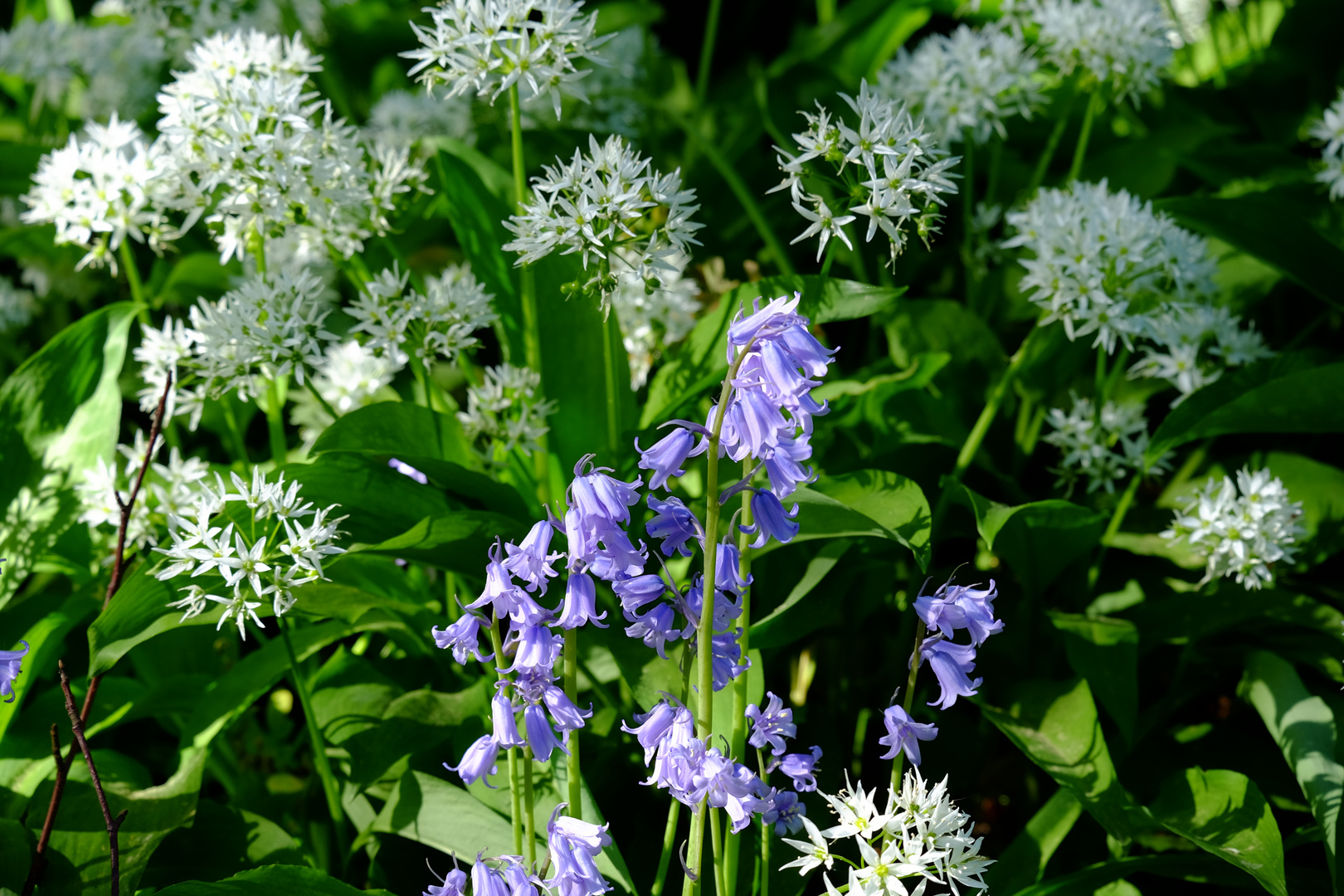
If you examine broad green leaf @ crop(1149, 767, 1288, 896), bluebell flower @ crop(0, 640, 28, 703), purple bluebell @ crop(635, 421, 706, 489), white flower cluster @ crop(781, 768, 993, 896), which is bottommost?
broad green leaf @ crop(1149, 767, 1288, 896)

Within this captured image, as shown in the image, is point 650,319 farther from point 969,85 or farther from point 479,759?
point 479,759

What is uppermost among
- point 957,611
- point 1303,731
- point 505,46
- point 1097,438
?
point 505,46

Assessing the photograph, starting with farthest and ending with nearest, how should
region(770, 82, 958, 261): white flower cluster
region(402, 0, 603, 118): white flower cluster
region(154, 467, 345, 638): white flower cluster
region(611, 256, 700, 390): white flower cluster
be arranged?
region(611, 256, 700, 390): white flower cluster < region(402, 0, 603, 118): white flower cluster < region(770, 82, 958, 261): white flower cluster < region(154, 467, 345, 638): white flower cluster

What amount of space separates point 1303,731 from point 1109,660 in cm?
35

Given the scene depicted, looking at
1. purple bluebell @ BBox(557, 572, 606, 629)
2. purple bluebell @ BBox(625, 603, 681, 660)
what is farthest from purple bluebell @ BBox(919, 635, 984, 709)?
purple bluebell @ BBox(557, 572, 606, 629)

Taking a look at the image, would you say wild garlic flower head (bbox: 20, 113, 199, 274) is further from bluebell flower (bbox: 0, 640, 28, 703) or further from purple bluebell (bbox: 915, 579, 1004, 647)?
purple bluebell (bbox: 915, 579, 1004, 647)

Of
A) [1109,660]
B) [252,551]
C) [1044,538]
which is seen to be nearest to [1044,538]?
[1044,538]

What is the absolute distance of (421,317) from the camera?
210 cm

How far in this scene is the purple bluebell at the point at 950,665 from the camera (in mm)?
1360

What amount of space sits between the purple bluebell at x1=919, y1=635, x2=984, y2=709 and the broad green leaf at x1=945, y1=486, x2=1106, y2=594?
69 centimetres

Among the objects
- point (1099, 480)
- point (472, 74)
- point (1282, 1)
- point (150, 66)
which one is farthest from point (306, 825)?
point (1282, 1)

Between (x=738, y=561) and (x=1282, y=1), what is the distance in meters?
3.88

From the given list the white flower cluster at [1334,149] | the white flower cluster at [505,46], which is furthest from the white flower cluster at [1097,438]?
the white flower cluster at [505,46]

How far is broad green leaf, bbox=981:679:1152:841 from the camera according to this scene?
1.87 metres
